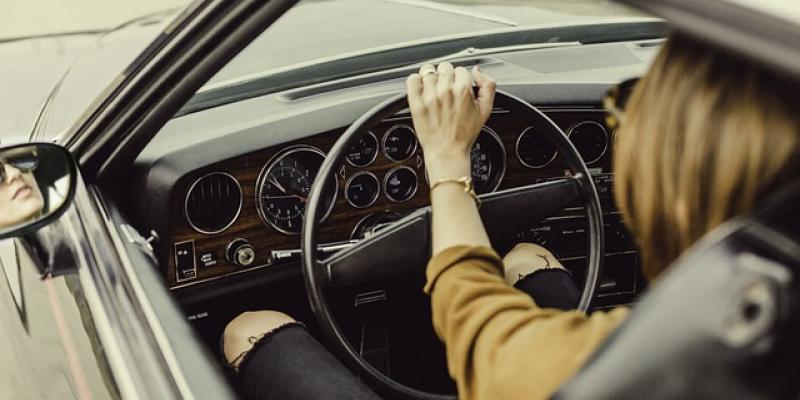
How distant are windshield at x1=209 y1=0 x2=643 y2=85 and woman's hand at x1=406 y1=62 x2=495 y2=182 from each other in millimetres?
1308

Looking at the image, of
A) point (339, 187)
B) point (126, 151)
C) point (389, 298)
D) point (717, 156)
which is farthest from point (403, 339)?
point (717, 156)

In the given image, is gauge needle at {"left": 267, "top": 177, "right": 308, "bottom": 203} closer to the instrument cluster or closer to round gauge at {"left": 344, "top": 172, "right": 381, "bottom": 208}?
the instrument cluster

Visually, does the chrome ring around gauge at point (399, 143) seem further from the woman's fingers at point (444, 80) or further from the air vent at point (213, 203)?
the woman's fingers at point (444, 80)

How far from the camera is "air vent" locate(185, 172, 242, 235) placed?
2.29m

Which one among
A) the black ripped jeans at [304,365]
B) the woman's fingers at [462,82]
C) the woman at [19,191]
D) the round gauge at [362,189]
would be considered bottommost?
the black ripped jeans at [304,365]

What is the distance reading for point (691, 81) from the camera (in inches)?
37.6

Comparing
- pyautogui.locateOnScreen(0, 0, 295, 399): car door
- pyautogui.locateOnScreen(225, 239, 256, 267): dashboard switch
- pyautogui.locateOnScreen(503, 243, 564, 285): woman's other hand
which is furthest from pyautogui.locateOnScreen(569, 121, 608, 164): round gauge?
pyautogui.locateOnScreen(0, 0, 295, 399): car door

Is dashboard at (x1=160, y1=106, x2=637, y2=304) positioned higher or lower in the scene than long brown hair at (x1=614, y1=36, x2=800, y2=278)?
lower

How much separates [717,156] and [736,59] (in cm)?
10

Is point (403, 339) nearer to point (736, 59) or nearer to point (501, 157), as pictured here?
point (501, 157)

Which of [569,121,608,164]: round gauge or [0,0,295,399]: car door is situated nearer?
[0,0,295,399]: car door

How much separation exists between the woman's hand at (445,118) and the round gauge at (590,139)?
3.56 ft

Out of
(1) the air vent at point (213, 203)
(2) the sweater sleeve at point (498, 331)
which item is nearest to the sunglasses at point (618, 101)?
(2) the sweater sleeve at point (498, 331)

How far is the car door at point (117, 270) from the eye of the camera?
1.48 meters
